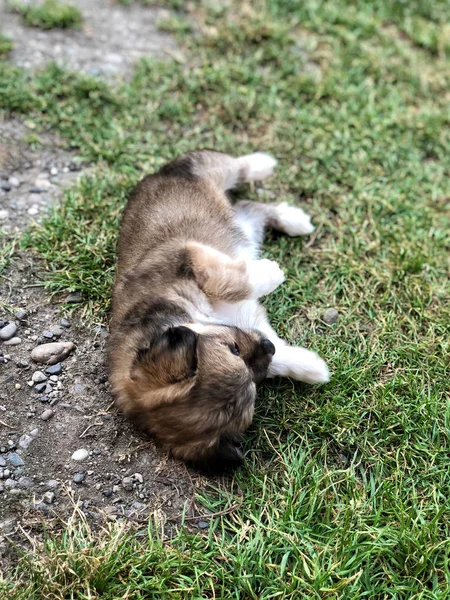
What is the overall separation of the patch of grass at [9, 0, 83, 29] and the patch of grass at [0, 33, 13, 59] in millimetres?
430

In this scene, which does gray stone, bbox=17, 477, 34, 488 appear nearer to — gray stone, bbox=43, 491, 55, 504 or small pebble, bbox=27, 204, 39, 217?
gray stone, bbox=43, 491, 55, 504

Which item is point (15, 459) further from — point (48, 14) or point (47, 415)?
point (48, 14)

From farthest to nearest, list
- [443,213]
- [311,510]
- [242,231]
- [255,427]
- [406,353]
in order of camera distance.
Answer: [443,213]
[242,231]
[406,353]
[255,427]
[311,510]

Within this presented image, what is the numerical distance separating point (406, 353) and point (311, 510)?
57.4 inches

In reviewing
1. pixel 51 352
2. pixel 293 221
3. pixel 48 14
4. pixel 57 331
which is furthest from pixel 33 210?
pixel 48 14

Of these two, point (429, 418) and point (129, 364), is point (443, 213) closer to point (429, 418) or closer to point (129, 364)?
point (429, 418)

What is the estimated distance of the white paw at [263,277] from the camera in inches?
170

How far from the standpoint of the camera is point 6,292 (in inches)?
178

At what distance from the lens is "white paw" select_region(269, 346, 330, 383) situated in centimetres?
417

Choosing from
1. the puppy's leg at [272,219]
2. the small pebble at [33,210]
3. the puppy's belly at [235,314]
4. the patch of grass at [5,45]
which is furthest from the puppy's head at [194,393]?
the patch of grass at [5,45]

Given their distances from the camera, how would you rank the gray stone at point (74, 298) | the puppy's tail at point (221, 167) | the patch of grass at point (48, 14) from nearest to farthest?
1. the gray stone at point (74, 298)
2. the puppy's tail at point (221, 167)
3. the patch of grass at point (48, 14)

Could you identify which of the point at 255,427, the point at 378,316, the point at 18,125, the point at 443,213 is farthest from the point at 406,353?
the point at 18,125

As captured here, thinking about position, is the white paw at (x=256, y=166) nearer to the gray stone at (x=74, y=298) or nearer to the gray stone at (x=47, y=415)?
the gray stone at (x=74, y=298)

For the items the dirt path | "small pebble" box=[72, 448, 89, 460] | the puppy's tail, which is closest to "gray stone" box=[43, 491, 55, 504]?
"small pebble" box=[72, 448, 89, 460]
